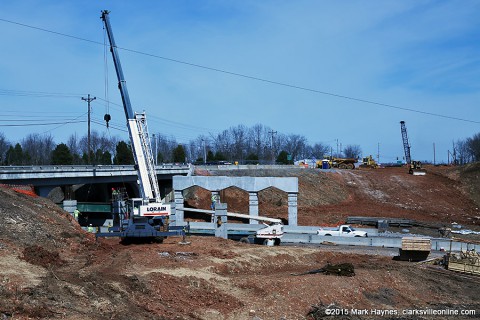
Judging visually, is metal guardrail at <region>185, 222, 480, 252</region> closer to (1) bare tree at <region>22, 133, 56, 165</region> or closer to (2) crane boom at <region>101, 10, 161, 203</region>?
(2) crane boom at <region>101, 10, 161, 203</region>

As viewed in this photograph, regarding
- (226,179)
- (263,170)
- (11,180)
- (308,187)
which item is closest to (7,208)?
(11,180)

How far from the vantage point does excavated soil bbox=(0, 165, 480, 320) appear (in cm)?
1762

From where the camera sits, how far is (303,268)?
27.8m

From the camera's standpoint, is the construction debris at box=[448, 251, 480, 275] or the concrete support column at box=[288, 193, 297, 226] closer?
the construction debris at box=[448, 251, 480, 275]

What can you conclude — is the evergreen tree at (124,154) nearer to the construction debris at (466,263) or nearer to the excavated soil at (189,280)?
the excavated soil at (189,280)

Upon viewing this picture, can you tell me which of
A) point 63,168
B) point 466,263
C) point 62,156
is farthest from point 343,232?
point 62,156

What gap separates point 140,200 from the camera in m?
29.8

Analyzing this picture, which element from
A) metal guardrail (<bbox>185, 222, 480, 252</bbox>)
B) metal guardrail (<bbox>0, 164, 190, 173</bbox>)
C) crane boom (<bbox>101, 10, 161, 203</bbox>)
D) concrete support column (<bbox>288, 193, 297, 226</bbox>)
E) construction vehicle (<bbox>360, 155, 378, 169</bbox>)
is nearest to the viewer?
crane boom (<bbox>101, 10, 161, 203</bbox>)

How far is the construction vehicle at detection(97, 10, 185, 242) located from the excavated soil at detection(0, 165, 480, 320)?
0.85 m

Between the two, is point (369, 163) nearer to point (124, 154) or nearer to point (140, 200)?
point (124, 154)

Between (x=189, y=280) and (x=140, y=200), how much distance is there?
920 centimetres

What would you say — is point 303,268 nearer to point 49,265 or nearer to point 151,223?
point 151,223

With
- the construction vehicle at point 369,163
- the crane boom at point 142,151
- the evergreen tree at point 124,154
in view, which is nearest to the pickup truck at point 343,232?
the crane boom at point 142,151

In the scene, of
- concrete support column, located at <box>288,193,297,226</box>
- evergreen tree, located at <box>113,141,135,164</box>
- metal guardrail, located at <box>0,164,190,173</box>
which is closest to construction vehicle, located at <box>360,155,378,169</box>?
evergreen tree, located at <box>113,141,135,164</box>
